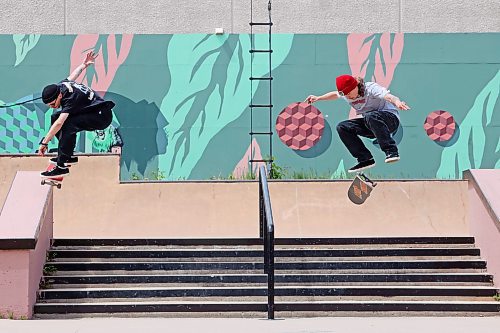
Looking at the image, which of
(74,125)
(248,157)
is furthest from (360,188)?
(248,157)

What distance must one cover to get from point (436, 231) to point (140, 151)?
5578mm

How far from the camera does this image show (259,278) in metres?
13.5

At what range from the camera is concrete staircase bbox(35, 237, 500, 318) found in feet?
42.5

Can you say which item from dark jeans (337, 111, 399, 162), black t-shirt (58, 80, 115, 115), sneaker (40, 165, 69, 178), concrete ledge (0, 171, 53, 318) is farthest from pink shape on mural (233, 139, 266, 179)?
black t-shirt (58, 80, 115, 115)

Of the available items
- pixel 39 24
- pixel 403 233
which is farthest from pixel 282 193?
pixel 39 24

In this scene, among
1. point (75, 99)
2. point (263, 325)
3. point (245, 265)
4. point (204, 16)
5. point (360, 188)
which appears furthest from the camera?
point (204, 16)

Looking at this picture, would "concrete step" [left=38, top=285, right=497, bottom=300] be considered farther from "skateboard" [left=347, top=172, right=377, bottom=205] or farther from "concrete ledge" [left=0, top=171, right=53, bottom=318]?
"skateboard" [left=347, top=172, right=377, bottom=205]

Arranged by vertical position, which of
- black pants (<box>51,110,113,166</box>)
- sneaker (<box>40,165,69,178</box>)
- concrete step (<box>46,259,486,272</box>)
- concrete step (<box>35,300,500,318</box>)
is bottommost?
concrete step (<box>35,300,500,318</box>)

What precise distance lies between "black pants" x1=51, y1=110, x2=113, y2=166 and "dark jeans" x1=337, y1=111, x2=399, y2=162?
235 cm

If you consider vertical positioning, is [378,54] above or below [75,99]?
above

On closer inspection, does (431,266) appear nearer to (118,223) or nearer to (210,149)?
(118,223)

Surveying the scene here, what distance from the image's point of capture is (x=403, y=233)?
16.2 meters

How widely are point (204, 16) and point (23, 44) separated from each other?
3.15 metres

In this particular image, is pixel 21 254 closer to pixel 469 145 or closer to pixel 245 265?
pixel 245 265
